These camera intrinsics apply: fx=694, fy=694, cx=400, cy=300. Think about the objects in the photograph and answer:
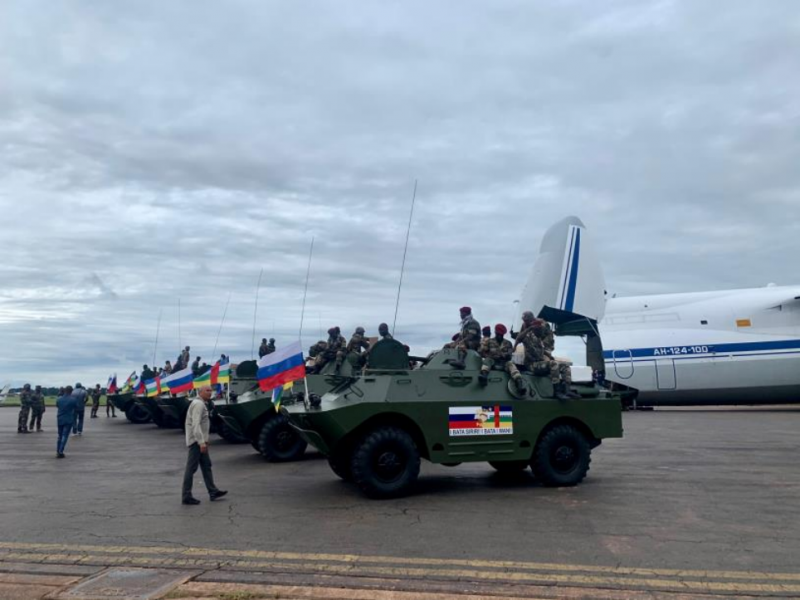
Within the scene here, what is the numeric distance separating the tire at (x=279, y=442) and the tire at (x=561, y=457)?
194 inches

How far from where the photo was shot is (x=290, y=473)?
1089cm

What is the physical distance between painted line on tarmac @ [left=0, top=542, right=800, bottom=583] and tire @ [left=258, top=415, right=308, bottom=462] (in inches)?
240

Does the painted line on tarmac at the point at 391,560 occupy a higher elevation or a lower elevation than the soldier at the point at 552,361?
lower

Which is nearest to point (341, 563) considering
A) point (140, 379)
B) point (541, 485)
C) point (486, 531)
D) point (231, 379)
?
point (486, 531)

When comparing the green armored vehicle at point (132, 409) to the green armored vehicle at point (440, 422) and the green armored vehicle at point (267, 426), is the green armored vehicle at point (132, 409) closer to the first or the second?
the green armored vehicle at point (267, 426)

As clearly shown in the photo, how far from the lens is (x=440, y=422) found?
868 centimetres

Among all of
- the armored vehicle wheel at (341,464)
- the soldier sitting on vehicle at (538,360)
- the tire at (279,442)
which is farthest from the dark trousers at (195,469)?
the soldier sitting on vehicle at (538,360)

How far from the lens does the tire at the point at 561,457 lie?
9117 mm

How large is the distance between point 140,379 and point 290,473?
51.4 ft

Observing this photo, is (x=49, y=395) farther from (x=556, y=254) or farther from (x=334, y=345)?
(x=334, y=345)

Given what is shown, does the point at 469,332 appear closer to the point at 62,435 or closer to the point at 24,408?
the point at 62,435

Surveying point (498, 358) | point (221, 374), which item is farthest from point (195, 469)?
point (221, 374)

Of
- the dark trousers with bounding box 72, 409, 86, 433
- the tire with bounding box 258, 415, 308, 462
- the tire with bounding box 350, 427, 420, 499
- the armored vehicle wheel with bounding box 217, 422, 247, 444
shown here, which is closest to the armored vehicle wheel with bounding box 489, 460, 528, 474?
the tire with bounding box 350, 427, 420, 499

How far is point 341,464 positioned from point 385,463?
111 cm
